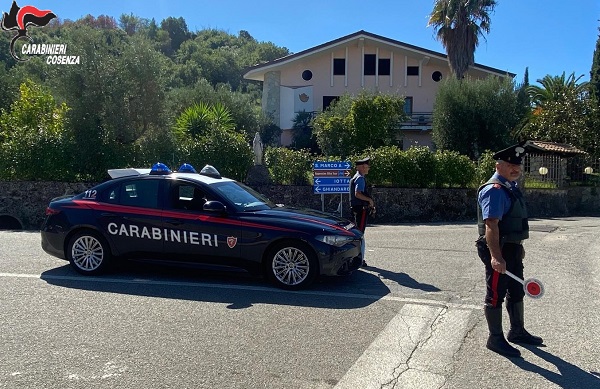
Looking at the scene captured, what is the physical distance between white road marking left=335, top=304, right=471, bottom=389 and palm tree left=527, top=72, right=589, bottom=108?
2005cm

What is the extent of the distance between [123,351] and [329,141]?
766 inches

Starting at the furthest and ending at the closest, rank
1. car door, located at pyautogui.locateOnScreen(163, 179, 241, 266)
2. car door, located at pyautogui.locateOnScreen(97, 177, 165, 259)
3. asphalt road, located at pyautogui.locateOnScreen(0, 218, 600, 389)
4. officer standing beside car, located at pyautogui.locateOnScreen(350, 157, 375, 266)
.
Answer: officer standing beside car, located at pyautogui.locateOnScreen(350, 157, 375, 266) < car door, located at pyautogui.locateOnScreen(97, 177, 165, 259) < car door, located at pyautogui.locateOnScreen(163, 179, 241, 266) < asphalt road, located at pyautogui.locateOnScreen(0, 218, 600, 389)

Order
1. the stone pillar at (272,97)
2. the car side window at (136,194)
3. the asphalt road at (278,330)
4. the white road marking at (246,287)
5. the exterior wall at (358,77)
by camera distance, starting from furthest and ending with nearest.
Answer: the stone pillar at (272,97)
the exterior wall at (358,77)
the car side window at (136,194)
the white road marking at (246,287)
the asphalt road at (278,330)

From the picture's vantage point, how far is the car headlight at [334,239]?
23.1ft

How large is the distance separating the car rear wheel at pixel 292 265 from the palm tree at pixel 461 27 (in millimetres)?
26432

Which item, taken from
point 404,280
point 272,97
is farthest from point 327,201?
point 272,97

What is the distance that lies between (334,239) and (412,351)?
7.65 feet

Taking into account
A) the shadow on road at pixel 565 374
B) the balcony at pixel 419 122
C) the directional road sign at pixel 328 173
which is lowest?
the shadow on road at pixel 565 374

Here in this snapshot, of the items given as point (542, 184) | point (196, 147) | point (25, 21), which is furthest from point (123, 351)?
point (25, 21)

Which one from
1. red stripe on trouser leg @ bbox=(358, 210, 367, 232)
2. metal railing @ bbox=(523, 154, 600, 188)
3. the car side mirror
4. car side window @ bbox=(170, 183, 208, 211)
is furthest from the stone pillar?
the car side mirror

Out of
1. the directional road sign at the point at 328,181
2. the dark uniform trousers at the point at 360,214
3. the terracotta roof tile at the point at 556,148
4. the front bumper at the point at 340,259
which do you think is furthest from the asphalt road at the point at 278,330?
the terracotta roof tile at the point at 556,148

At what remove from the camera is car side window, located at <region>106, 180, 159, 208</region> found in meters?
7.77

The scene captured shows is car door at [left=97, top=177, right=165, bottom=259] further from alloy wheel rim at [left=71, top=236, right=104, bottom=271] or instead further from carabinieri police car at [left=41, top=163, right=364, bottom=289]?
alloy wheel rim at [left=71, top=236, right=104, bottom=271]

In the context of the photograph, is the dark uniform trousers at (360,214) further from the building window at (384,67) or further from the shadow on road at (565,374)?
the building window at (384,67)
